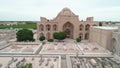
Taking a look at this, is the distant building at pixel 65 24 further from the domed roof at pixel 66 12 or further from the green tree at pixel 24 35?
the green tree at pixel 24 35

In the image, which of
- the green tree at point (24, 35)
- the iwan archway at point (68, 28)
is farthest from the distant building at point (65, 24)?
the green tree at point (24, 35)

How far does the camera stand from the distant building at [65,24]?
34.4m

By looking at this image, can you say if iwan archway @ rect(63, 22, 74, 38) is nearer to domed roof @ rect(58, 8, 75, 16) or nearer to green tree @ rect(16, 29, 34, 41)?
domed roof @ rect(58, 8, 75, 16)

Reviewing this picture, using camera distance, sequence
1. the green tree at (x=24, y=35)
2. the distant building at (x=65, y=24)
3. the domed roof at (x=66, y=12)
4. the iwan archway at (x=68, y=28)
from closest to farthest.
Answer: the green tree at (x=24, y=35) < the distant building at (x=65, y=24) < the domed roof at (x=66, y=12) < the iwan archway at (x=68, y=28)

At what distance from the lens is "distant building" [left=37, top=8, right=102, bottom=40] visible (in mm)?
34438

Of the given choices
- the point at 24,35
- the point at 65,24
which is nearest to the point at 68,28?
the point at 65,24

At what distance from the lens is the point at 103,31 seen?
24.8 meters

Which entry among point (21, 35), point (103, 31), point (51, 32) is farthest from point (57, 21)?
point (103, 31)

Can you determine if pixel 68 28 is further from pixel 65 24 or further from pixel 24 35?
pixel 24 35

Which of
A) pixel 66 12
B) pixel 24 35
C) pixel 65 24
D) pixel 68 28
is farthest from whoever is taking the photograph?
pixel 68 28

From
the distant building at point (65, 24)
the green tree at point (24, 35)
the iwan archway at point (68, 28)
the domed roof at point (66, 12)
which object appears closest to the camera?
the green tree at point (24, 35)

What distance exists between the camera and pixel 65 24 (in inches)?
1416

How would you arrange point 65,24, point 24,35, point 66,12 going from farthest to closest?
point 65,24 < point 66,12 < point 24,35

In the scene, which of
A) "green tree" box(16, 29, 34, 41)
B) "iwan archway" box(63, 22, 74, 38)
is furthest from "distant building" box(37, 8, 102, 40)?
"green tree" box(16, 29, 34, 41)
